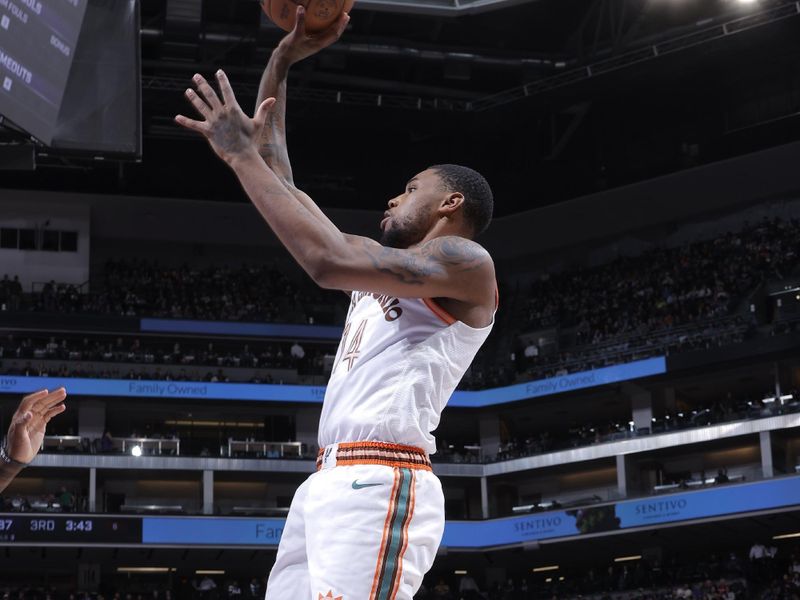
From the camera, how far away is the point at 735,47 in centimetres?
3553

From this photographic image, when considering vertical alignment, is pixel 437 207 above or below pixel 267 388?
below

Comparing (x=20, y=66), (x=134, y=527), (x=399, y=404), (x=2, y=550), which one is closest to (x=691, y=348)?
(x=134, y=527)

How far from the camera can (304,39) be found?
494 centimetres

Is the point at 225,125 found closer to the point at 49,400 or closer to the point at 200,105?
the point at 200,105

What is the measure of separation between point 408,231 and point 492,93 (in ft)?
127

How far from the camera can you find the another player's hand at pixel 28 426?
245 inches

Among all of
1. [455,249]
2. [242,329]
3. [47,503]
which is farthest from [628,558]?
[455,249]

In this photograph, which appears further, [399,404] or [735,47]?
[735,47]

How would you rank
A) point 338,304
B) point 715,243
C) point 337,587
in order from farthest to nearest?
point 338,304
point 715,243
point 337,587

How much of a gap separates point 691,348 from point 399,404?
35.3 m

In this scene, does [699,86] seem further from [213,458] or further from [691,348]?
[213,458]

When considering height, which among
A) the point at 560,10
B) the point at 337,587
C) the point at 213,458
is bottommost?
the point at 337,587

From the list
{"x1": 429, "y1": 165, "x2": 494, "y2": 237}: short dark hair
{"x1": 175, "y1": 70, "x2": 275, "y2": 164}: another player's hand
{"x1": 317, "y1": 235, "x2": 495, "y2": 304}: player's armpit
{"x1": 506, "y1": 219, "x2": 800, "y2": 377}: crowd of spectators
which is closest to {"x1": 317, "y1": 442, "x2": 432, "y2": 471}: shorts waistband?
{"x1": 317, "y1": 235, "x2": 495, "y2": 304}: player's armpit

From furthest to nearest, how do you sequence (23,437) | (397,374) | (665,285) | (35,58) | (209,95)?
A: (665,285), (35,58), (23,437), (397,374), (209,95)
